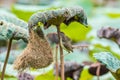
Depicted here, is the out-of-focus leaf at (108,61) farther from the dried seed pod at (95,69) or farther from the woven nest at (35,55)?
the dried seed pod at (95,69)

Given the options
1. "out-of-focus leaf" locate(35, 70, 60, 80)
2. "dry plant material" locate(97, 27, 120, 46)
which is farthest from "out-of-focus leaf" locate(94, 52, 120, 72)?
"out-of-focus leaf" locate(35, 70, 60, 80)

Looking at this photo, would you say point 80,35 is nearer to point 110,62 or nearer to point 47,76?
point 47,76

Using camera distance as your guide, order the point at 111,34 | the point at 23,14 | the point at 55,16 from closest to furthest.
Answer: the point at 55,16 → the point at 111,34 → the point at 23,14

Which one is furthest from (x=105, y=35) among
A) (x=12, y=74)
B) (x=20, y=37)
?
(x=20, y=37)

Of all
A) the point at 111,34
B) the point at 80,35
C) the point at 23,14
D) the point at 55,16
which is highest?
the point at 55,16

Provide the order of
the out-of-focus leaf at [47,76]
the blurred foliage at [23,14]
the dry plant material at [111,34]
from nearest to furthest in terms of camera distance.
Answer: the dry plant material at [111,34]
the out-of-focus leaf at [47,76]
the blurred foliage at [23,14]

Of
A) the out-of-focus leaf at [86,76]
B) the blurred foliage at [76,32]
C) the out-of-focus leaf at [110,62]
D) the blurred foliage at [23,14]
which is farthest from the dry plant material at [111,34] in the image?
the blurred foliage at [23,14]

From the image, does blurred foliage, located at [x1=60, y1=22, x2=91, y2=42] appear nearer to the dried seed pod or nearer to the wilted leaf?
the dried seed pod

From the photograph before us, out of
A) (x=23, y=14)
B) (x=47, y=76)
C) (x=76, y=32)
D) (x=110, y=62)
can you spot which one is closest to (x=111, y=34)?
(x=47, y=76)

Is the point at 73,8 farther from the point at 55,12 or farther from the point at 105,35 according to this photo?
the point at 105,35
